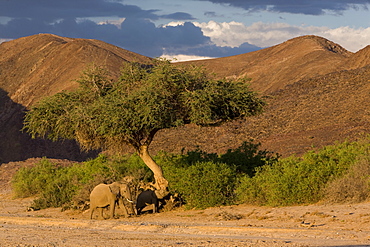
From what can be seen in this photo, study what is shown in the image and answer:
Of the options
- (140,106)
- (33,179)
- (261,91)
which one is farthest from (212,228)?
(261,91)

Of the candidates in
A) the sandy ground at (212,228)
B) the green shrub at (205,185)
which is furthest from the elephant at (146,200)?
the green shrub at (205,185)

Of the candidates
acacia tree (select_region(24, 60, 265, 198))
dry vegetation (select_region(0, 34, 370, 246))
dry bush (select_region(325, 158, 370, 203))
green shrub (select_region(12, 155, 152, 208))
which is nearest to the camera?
dry vegetation (select_region(0, 34, 370, 246))

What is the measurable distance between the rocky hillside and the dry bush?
4739 millimetres

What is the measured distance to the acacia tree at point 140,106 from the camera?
54.0ft

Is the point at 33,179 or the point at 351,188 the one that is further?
the point at 33,179

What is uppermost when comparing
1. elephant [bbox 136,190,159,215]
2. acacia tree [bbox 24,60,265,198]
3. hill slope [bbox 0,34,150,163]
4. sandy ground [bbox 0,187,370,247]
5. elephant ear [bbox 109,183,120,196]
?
hill slope [bbox 0,34,150,163]

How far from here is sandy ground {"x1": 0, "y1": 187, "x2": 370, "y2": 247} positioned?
10570 mm

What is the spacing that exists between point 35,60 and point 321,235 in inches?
2674

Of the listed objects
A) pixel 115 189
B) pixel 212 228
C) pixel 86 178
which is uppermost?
pixel 86 178

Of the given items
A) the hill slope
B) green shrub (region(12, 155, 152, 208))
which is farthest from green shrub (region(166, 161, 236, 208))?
the hill slope

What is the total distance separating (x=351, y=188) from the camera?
1488cm

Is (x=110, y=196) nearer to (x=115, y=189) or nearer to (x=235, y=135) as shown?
(x=115, y=189)

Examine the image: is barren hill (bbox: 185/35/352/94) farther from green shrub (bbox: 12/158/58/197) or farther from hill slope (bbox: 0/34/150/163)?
green shrub (bbox: 12/158/58/197)

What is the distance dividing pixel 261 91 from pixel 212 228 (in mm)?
14877
